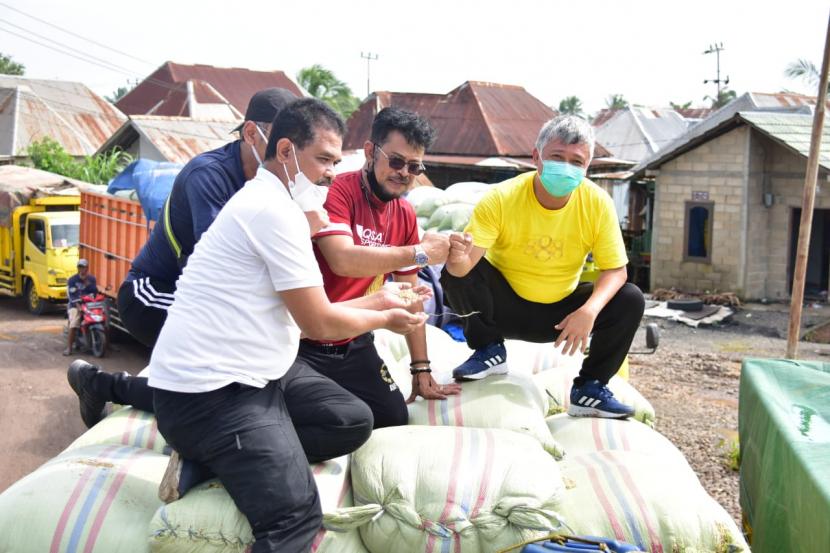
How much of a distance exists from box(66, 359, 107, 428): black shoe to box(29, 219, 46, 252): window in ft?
30.8

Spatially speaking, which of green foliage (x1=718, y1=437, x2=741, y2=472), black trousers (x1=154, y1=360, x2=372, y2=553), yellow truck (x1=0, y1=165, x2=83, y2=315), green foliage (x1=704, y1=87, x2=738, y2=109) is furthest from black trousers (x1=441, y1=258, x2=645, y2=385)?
green foliage (x1=704, y1=87, x2=738, y2=109)

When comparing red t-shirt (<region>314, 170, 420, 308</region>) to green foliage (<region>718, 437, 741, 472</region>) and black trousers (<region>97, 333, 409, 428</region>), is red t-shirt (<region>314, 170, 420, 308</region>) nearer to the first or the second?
black trousers (<region>97, 333, 409, 428</region>)

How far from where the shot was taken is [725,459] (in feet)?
19.5

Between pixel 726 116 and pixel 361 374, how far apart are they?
18592 millimetres

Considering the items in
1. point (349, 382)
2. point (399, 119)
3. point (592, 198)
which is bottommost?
point (349, 382)

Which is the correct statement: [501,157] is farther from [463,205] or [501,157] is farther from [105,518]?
[105,518]

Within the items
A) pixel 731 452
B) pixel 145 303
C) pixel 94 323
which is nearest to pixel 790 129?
pixel 731 452

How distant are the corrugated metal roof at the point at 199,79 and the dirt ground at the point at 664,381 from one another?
1971cm

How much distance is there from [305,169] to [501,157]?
59.1ft

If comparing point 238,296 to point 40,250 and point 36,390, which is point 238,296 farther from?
point 40,250

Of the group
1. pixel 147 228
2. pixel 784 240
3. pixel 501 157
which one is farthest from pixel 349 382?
pixel 501 157

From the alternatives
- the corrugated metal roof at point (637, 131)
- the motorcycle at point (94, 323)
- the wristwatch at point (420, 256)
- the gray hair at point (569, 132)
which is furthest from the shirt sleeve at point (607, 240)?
the corrugated metal roof at point (637, 131)

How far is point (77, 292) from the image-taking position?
10477 mm

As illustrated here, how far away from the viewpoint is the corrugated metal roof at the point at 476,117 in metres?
21.1
